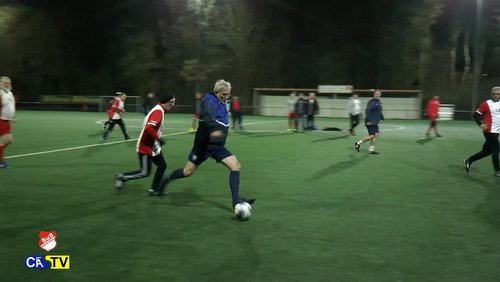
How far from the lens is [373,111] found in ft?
41.1

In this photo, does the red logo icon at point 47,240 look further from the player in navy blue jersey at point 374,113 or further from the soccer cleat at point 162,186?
the player in navy blue jersey at point 374,113

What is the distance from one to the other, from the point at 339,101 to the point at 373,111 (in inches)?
848

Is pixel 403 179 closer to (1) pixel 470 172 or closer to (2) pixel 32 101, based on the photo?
(1) pixel 470 172

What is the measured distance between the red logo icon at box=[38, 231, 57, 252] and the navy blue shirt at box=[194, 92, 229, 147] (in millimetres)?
2284

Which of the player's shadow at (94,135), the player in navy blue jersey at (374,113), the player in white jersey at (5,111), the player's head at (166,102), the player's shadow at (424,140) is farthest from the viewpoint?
the player's shadow at (94,135)

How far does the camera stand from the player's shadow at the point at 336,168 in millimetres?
9180

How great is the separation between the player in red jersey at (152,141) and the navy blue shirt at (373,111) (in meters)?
7.32

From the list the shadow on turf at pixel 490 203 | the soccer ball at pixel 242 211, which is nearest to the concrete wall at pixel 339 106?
the shadow on turf at pixel 490 203

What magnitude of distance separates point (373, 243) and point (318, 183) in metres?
3.50

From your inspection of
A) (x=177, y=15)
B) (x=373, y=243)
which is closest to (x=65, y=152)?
(x=373, y=243)

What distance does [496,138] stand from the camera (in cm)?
897

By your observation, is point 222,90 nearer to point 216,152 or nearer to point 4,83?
point 216,152

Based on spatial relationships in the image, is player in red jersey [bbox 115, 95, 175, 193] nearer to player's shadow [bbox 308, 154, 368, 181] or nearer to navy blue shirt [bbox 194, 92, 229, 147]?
navy blue shirt [bbox 194, 92, 229, 147]

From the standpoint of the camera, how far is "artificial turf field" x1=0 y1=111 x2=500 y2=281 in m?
4.10
